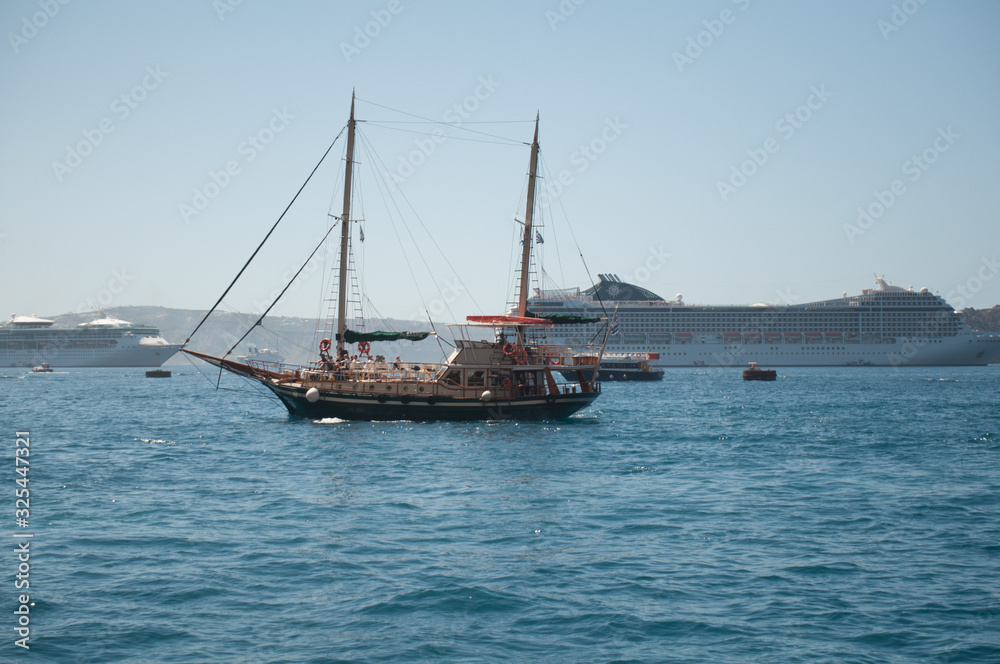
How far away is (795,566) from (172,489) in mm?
15263

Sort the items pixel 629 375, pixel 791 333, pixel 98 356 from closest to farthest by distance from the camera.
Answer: pixel 629 375, pixel 791 333, pixel 98 356

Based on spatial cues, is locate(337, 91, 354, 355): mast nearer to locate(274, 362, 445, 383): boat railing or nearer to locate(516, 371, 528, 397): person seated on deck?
locate(274, 362, 445, 383): boat railing

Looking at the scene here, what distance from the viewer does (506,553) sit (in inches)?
596

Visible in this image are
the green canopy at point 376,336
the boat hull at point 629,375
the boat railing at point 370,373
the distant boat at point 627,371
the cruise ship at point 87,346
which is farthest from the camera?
the cruise ship at point 87,346

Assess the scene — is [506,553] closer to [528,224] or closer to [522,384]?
[522,384]

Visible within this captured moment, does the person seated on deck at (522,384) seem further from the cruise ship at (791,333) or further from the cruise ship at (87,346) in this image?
the cruise ship at (87,346)

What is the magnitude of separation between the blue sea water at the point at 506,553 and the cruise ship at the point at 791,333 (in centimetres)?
12067

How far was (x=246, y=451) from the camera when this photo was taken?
2973cm

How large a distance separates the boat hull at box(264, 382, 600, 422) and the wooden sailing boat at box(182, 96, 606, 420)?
0.05 meters

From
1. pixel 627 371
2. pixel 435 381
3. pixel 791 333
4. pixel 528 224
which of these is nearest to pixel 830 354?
pixel 791 333

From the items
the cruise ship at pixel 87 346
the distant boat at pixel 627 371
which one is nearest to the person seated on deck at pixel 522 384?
the distant boat at pixel 627 371

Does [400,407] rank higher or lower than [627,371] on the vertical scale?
lower

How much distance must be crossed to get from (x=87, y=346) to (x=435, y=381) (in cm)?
15662

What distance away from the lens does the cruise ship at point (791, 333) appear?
15188 centimetres
